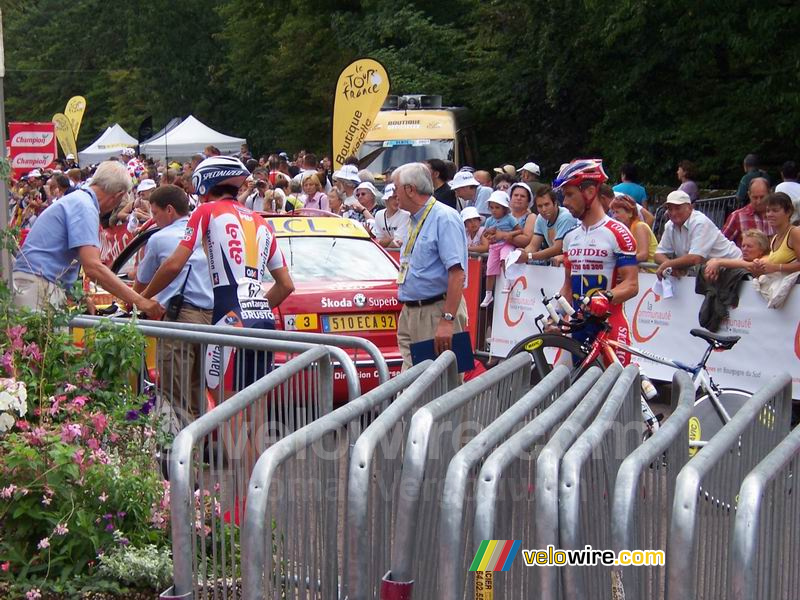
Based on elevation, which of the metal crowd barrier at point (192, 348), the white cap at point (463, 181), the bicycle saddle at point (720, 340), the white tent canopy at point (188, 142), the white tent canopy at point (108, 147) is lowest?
the metal crowd barrier at point (192, 348)

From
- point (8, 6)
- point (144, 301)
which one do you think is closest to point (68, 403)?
point (144, 301)

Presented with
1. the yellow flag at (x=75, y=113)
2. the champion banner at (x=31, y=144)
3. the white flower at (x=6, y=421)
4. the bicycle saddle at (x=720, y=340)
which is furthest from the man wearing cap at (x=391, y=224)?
the yellow flag at (x=75, y=113)

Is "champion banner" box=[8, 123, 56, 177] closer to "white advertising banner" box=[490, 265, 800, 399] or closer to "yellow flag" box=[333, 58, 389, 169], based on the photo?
"yellow flag" box=[333, 58, 389, 169]

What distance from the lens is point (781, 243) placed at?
31.6 feet

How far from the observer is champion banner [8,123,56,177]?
2417 centimetres

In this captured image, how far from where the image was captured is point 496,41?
32.7m

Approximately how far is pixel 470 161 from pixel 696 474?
1135 inches

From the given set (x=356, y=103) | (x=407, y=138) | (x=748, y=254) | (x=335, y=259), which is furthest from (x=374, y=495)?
(x=407, y=138)

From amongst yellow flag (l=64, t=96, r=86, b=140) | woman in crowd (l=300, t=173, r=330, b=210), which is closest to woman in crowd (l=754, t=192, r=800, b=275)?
woman in crowd (l=300, t=173, r=330, b=210)

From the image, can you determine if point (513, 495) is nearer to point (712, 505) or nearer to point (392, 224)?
point (712, 505)

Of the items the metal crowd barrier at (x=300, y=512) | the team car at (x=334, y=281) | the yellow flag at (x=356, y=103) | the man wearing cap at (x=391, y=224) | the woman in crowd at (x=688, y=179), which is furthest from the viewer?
the yellow flag at (x=356, y=103)

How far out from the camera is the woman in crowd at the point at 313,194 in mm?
17609

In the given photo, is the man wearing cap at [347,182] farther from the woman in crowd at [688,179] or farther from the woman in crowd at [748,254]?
the woman in crowd at [748,254]

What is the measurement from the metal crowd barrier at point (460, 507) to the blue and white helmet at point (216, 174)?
362cm
